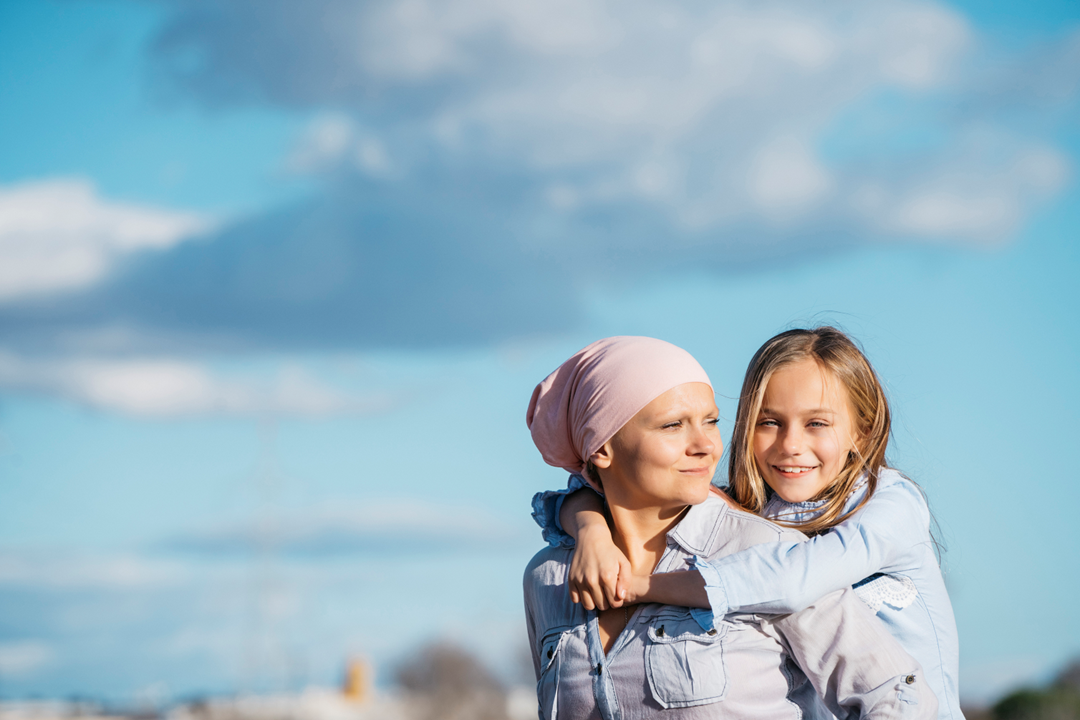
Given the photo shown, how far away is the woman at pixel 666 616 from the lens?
3.61m

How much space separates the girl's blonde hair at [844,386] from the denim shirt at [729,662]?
63cm

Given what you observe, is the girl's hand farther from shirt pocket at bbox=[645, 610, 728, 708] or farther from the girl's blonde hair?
the girl's blonde hair

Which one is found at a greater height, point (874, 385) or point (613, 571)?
point (874, 385)

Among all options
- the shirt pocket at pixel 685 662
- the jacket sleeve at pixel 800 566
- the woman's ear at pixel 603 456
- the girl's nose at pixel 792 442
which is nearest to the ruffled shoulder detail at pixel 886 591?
the jacket sleeve at pixel 800 566

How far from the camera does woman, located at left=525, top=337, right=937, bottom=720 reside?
361 centimetres

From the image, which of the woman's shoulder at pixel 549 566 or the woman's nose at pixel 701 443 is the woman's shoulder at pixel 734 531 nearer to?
the woman's nose at pixel 701 443

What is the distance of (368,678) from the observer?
142ft

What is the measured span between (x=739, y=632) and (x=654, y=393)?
2.74 feet

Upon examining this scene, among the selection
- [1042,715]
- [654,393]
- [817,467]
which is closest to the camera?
[654,393]

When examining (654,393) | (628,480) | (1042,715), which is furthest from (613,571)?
(1042,715)

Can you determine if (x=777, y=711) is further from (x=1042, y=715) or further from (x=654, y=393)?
(x=1042, y=715)

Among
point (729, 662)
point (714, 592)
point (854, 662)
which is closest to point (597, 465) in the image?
point (714, 592)

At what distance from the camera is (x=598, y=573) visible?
382 centimetres

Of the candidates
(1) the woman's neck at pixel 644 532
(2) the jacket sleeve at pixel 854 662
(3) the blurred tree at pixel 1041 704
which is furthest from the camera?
(3) the blurred tree at pixel 1041 704
